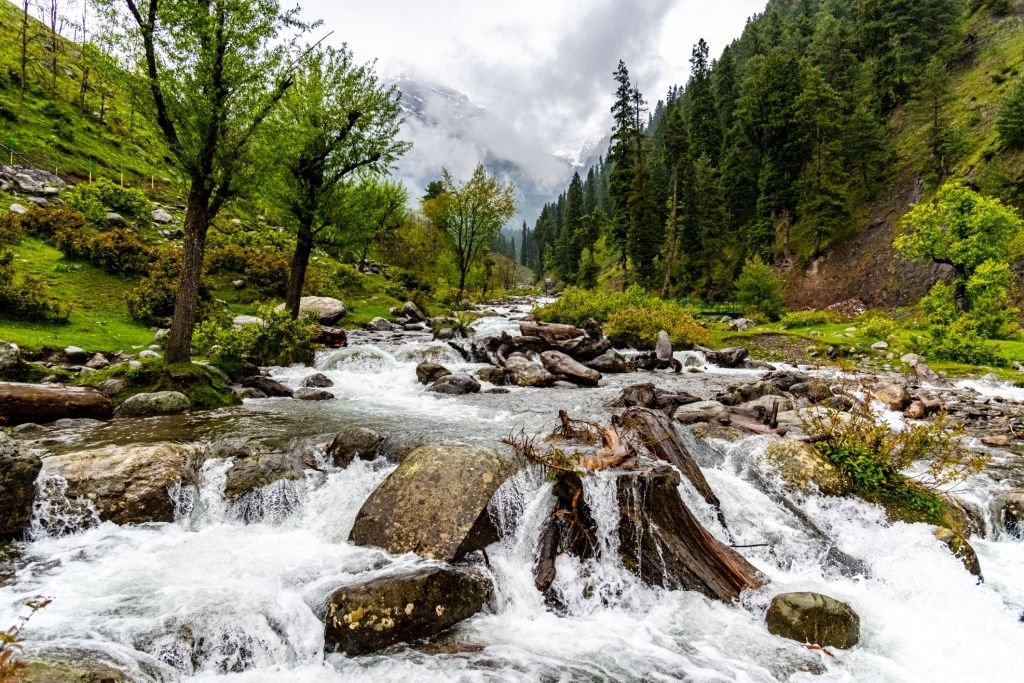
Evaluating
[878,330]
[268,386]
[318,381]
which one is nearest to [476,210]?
[318,381]

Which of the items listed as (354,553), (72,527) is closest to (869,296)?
(354,553)

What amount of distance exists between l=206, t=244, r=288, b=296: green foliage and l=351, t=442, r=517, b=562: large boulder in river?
26616 millimetres

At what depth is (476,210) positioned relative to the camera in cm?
4512

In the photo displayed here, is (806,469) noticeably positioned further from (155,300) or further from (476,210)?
(476,210)

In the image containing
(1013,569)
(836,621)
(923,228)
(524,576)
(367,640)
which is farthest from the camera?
(923,228)

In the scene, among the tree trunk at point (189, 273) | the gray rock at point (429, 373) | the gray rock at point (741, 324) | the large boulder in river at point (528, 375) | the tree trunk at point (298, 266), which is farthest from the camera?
the gray rock at point (741, 324)

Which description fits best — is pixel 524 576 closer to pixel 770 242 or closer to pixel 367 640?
pixel 367 640

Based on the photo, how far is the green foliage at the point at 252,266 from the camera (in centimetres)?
2991

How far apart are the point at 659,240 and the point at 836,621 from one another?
55.8m

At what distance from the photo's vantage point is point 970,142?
133 ft

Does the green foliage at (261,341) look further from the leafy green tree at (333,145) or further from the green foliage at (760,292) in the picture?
the green foliage at (760,292)

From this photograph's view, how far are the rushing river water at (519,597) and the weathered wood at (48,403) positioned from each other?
1455mm

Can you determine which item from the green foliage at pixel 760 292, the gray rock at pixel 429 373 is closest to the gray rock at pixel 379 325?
the gray rock at pixel 429 373

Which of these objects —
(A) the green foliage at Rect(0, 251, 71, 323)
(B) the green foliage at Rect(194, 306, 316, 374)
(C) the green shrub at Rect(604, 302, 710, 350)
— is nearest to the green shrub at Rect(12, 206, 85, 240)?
(A) the green foliage at Rect(0, 251, 71, 323)
